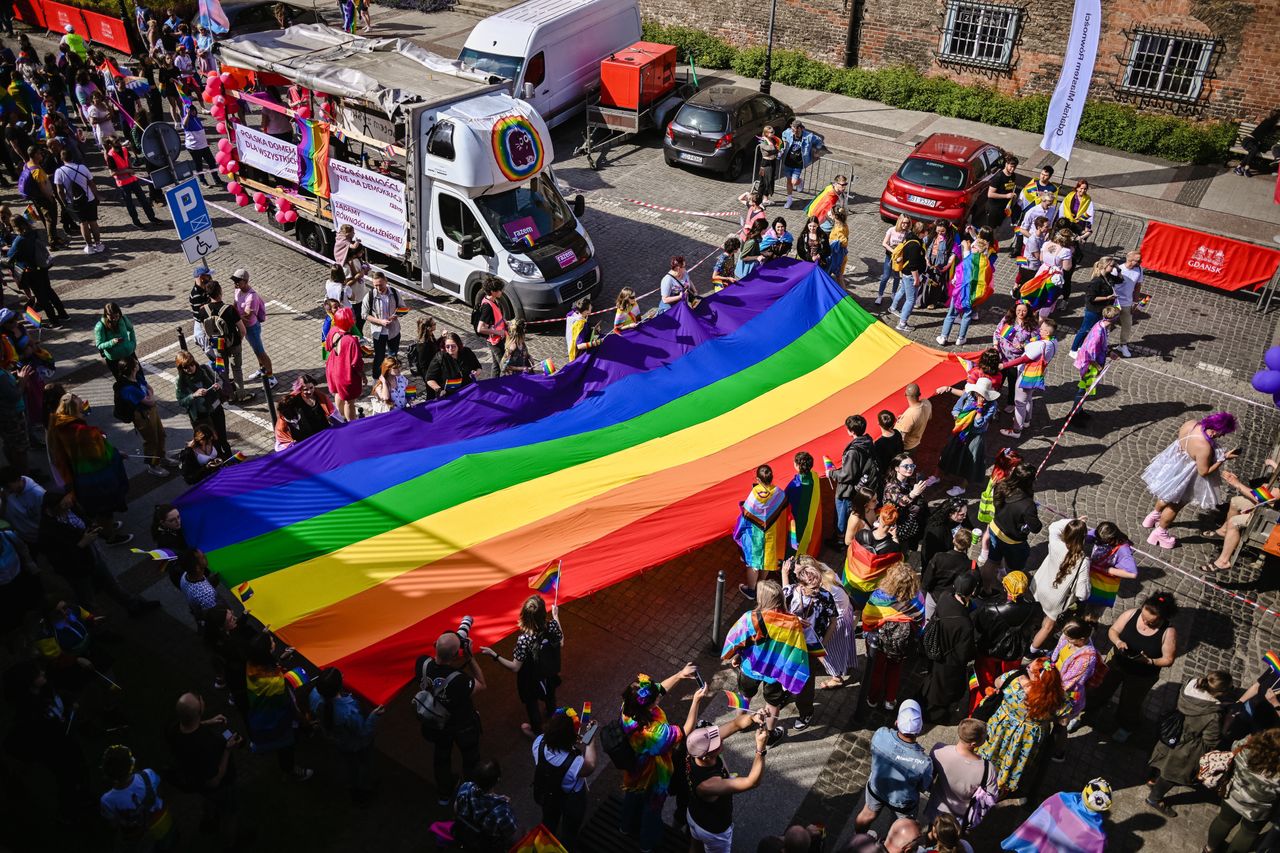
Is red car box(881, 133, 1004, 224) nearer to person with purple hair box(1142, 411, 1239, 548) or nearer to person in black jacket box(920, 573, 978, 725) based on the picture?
person with purple hair box(1142, 411, 1239, 548)

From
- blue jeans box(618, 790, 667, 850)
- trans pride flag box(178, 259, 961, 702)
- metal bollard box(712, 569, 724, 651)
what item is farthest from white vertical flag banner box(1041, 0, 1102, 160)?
blue jeans box(618, 790, 667, 850)

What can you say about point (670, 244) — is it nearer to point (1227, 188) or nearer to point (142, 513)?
point (142, 513)

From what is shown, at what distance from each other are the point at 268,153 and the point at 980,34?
1758cm

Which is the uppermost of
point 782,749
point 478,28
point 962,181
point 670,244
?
point 478,28

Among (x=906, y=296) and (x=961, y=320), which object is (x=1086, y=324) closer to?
(x=961, y=320)

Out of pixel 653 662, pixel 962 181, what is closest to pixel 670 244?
pixel 962 181

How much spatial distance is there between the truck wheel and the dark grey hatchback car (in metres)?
7.81

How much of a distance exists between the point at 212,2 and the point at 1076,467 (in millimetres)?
18532

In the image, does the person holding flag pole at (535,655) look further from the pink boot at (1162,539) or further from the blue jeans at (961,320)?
the blue jeans at (961,320)

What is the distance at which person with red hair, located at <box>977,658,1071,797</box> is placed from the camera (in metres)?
7.29

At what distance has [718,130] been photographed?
778 inches

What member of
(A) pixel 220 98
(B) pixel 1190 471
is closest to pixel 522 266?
(A) pixel 220 98

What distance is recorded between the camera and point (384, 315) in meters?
12.6

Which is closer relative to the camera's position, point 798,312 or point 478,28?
point 798,312
